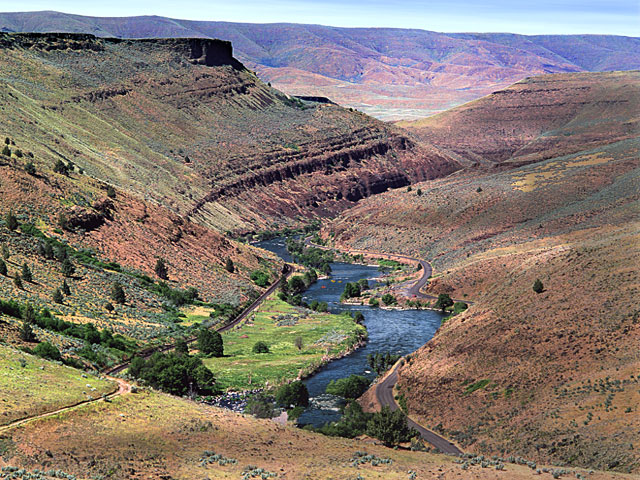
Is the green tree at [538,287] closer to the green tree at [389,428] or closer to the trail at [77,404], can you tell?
the green tree at [389,428]

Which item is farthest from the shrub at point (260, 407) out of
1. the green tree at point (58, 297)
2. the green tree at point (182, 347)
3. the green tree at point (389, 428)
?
the green tree at point (58, 297)

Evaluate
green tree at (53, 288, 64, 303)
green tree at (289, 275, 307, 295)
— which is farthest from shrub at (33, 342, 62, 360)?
green tree at (289, 275, 307, 295)

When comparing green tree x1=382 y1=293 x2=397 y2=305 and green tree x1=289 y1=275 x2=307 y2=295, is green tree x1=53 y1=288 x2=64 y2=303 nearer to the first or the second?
green tree x1=289 y1=275 x2=307 y2=295

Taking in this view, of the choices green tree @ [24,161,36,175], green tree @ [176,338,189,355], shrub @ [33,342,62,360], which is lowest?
green tree @ [176,338,189,355]

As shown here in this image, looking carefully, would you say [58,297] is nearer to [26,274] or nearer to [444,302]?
[26,274]

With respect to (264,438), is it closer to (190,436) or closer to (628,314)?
(190,436)
